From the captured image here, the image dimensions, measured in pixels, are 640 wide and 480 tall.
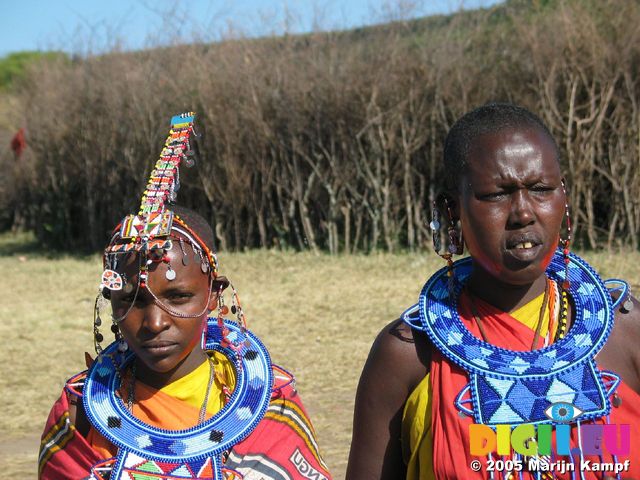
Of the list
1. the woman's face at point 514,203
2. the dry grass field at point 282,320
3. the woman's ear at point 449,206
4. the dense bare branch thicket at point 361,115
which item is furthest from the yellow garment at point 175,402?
the dense bare branch thicket at point 361,115

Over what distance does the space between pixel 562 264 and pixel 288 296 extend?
26.4 ft

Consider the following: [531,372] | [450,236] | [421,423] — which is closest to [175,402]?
[421,423]

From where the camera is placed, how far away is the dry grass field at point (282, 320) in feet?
20.7

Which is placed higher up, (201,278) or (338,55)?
(338,55)

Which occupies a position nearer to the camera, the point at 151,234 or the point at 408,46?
the point at 151,234

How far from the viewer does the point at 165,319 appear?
274cm

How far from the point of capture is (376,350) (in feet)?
7.42

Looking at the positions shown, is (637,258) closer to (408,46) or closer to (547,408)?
(408,46)

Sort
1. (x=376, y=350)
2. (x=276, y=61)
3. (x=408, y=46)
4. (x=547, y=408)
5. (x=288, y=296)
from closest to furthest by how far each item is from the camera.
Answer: (x=547, y=408), (x=376, y=350), (x=288, y=296), (x=408, y=46), (x=276, y=61)

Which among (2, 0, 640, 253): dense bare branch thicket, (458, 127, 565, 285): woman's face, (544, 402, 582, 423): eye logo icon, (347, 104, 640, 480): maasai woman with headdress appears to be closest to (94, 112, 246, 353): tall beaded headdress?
(347, 104, 640, 480): maasai woman with headdress

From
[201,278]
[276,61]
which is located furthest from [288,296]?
[201,278]

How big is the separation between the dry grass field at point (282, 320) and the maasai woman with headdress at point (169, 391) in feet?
7.93

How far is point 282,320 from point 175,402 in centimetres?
632

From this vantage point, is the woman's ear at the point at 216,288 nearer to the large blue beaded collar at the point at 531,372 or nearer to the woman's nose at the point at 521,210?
the large blue beaded collar at the point at 531,372
